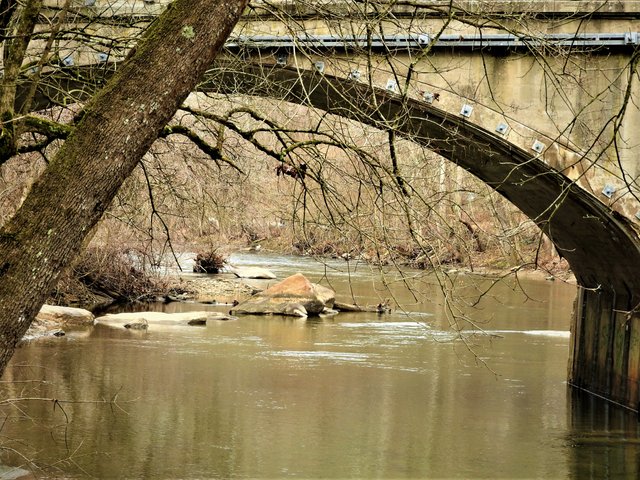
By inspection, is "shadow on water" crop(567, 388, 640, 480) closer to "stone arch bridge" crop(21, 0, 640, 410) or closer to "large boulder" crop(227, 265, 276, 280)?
"stone arch bridge" crop(21, 0, 640, 410)

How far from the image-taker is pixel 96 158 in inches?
128

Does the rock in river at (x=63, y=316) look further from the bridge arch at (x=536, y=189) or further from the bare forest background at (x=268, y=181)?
the bridge arch at (x=536, y=189)

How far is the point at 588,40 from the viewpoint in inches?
415

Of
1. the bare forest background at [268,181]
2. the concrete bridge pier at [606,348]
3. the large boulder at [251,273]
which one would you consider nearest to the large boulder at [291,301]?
the bare forest background at [268,181]

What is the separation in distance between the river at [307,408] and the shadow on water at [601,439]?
2cm

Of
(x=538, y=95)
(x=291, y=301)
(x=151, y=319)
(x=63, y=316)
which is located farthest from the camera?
(x=291, y=301)

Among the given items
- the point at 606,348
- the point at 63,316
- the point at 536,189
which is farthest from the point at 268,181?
the point at 606,348

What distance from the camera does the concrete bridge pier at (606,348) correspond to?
38.1 feet

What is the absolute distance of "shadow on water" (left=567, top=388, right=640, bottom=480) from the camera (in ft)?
31.1

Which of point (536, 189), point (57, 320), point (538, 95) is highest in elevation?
point (538, 95)

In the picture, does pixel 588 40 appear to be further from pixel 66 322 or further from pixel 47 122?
Result: pixel 66 322

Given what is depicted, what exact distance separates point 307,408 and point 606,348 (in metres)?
3.66

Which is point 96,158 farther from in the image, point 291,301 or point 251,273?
point 251,273

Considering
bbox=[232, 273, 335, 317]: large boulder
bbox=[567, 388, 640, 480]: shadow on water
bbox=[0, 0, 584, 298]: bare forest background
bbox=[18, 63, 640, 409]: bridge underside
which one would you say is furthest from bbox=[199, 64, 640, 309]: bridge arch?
bbox=[232, 273, 335, 317]: large boulder
